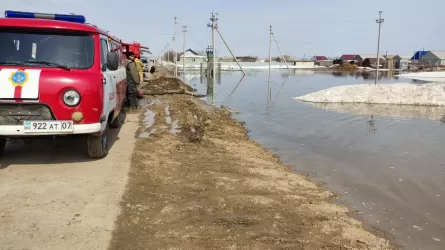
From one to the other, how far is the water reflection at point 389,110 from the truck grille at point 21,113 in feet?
40.2

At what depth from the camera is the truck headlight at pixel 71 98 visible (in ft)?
17.0

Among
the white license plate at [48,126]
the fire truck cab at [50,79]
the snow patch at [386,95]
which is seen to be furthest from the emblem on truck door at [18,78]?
the snow patch at [386,95]

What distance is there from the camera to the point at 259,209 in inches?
178

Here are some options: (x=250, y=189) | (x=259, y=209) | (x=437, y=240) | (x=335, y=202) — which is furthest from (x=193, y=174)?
(x=437, y=240)

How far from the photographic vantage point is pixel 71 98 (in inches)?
205

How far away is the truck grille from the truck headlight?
287 millimetres

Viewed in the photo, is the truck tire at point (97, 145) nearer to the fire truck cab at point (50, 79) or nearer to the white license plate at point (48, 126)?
the fire truck cab at point (50, 79)

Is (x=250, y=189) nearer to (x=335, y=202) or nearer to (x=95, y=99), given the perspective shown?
(x=335, y=202)

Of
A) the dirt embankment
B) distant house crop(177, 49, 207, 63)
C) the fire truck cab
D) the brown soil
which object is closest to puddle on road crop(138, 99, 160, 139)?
the dirt embankment

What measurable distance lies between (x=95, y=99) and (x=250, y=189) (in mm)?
2693

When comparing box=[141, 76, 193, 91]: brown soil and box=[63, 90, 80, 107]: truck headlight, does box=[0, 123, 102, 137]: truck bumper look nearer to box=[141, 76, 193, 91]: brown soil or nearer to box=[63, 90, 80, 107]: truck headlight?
box=[63, 90, 80, 107]: truck headlight

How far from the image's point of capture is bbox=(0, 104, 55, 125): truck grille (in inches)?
200

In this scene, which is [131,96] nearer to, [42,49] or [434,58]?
[42,49]

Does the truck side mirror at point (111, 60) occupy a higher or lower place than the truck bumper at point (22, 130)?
higher
